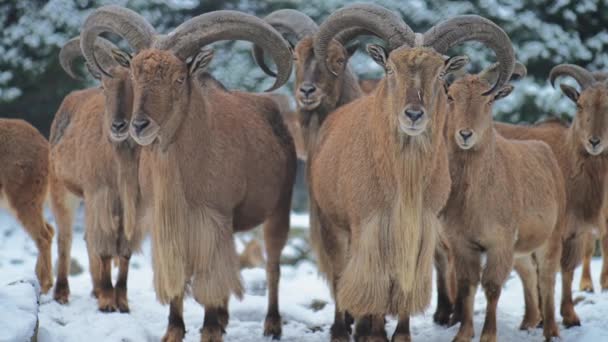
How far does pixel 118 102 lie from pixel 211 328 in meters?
2.29

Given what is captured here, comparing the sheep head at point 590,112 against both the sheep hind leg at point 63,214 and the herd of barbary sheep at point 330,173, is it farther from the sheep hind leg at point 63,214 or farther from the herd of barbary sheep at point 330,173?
the sheep hind leg at point 63,214

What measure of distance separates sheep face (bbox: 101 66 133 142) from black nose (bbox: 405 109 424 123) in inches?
116

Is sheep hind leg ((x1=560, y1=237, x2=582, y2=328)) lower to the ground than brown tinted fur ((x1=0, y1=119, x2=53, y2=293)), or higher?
lower

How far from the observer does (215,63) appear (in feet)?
57.0

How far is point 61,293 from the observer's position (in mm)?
10055

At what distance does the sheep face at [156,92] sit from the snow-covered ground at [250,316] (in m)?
1.56

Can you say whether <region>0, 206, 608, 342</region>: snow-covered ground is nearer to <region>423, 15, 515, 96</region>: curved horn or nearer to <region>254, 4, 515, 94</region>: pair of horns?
<region>423, 15, 515, 96</region>: curved horn

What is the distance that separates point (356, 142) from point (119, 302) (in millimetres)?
3002

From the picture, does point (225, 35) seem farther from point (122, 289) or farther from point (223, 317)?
point (122, 289)

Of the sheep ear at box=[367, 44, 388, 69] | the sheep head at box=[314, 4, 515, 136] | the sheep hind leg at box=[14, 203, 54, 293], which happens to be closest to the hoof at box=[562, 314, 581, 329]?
the sheep head at box=[314, 4, 515, 136]

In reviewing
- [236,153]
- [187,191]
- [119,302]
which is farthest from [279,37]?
[119,302]

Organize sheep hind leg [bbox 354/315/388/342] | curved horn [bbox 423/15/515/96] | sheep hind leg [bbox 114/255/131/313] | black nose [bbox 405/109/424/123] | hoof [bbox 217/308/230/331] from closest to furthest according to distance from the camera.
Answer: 1. black nose [bbox 405/109/424/123]
2. curved horn [bbox 423/15/515/96]
3. sheep hind leg [bbox 354/315/388/342]
4. hoof [bbox 217/308/230/331]
5. sheep hind leg [bbox 114/255/131/313]

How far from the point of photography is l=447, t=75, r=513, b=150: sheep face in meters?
8.73

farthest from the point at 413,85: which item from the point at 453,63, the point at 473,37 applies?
the point at 473,37
